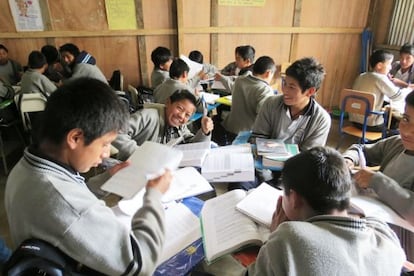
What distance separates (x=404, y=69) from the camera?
3945mm

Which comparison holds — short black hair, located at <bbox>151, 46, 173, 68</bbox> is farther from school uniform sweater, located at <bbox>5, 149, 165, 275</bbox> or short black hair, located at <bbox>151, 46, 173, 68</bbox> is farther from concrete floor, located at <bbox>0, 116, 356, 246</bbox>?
school uniform sweater, located at <bbox>5, 149, 165, 275</bbox>

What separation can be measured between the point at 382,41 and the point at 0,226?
585 centimetres

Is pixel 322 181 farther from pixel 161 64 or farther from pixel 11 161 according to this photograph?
pixel 11 161

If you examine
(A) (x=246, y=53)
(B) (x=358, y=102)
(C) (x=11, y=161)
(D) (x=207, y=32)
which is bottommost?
(C) (x=11, y=161)

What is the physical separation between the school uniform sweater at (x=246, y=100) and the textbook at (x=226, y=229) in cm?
162

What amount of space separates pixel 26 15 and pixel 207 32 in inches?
97.5

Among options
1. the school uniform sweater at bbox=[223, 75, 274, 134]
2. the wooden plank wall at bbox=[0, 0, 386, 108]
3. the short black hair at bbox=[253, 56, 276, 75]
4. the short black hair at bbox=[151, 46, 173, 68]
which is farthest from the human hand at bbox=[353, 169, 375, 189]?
the wooden plank wall at bbox=[0, 0, 386, 108]

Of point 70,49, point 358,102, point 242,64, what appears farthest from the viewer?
point 70,49

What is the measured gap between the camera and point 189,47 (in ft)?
14.8

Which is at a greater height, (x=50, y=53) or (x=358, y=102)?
(x=50, y=53)

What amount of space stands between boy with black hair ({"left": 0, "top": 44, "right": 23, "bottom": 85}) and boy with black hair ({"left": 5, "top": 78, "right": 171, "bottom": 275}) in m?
3.76

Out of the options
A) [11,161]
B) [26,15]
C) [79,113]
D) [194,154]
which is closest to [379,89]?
[194,154]

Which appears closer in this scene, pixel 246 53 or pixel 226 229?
pixel 226 229

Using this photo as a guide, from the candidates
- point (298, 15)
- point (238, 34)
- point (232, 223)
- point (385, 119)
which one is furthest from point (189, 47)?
point (232, 223)
